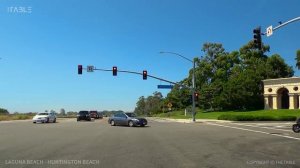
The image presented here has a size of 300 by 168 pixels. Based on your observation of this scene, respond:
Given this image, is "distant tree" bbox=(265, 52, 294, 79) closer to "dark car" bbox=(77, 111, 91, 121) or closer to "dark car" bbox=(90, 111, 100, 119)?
"dark car" bbox=(90, 111, 100, 119)

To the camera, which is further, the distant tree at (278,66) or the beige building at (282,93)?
the distant tree at (278,66)

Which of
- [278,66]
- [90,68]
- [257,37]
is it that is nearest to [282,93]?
[278,66]

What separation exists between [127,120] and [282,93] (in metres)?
60.4

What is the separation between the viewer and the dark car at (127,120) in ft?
123

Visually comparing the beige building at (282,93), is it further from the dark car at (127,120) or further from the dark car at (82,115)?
the dark car at (127,120)

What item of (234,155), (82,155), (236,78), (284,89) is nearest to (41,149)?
(82,155)

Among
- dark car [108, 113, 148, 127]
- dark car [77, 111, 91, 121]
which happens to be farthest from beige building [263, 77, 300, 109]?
dark car [108, 113, 148, 127]

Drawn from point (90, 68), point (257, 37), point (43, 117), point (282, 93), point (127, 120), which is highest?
point (257, 37)

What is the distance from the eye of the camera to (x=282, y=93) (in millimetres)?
91000

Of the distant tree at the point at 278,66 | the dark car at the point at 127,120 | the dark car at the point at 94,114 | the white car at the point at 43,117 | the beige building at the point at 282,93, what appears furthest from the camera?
the distant tree at the point at 278,66

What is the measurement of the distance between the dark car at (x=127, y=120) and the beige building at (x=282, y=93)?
54500mm

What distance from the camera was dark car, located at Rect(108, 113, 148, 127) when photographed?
37.6m

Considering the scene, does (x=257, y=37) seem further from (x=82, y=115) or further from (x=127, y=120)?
(x=82, y=115)

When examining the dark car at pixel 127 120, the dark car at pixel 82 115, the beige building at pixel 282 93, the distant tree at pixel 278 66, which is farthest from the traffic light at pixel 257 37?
the distant tree at pixel 278 66
